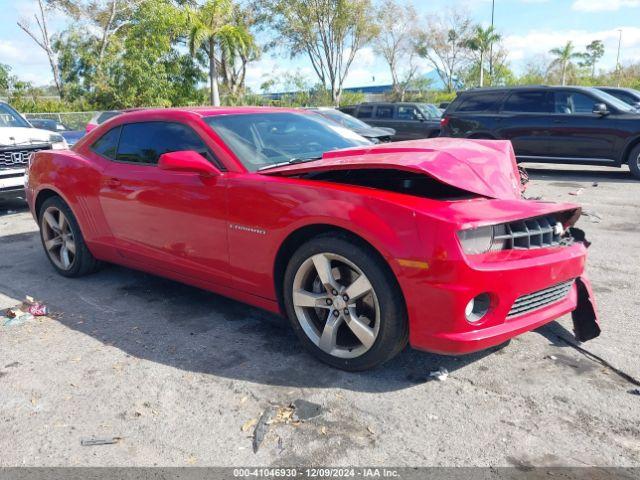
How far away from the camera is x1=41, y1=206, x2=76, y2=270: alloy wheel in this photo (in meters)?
5.12

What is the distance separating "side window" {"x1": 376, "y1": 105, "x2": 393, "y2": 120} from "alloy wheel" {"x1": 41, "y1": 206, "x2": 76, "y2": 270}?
→ 1358cm

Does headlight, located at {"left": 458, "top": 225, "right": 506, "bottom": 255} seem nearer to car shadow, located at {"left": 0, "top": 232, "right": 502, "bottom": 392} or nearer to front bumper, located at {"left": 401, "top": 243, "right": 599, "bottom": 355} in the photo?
front bumper, located at {"left": 401, "top": 243, "right": 599, "bottom": 355}

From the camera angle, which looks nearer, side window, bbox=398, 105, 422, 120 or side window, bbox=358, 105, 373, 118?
side window, bbox=398, 105, 422, 120

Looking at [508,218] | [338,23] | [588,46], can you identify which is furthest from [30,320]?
[588,46]

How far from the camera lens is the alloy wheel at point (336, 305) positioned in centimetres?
304

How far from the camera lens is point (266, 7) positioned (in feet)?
126

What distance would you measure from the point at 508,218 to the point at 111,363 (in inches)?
98.2

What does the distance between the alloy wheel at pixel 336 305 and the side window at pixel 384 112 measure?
589 inches

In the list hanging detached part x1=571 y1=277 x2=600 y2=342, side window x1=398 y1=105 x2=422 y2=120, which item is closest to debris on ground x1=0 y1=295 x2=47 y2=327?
hanging detached part x1=571 y1=277 x2=600 y2=342

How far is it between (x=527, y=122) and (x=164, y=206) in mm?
9560

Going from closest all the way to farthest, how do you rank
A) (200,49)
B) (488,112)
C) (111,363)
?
(111,363), (488,112), (200,49)

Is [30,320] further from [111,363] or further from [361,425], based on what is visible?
[361,425]

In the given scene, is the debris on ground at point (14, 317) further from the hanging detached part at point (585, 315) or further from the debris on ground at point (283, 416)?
the hanging detached part at point (585, 315)

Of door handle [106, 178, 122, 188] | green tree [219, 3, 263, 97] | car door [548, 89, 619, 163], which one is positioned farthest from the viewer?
green tree [219, 3, 263, 97]
